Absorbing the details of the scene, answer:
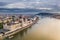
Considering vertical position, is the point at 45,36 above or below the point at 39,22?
below

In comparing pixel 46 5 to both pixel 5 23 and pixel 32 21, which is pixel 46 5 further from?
pixel 5 23

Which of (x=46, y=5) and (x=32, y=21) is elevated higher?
(x=46, y=5)

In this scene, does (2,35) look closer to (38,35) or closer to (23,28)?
(23,28)

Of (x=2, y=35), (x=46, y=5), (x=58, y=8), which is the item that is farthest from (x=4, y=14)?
→ (x=58, y=8)

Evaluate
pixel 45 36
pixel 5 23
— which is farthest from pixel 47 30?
pixel 5 23

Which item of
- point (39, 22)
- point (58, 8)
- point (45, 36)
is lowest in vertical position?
point (45, 36)
